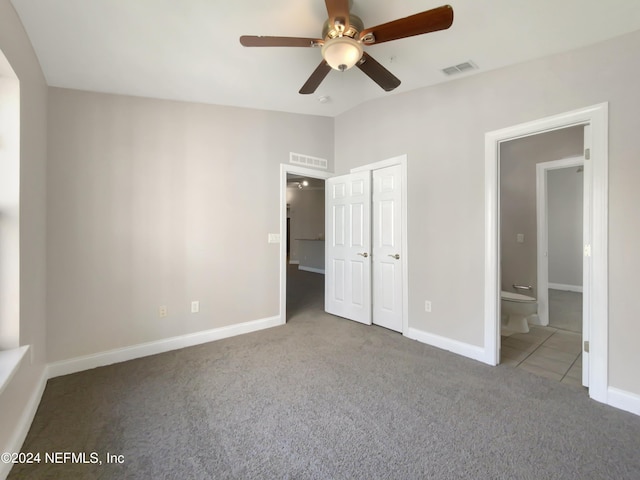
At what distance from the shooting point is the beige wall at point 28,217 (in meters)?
1.54

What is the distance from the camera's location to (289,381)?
2312mm

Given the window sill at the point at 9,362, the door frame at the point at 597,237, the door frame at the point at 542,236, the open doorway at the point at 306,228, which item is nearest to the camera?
the window sill at the point at 9,362

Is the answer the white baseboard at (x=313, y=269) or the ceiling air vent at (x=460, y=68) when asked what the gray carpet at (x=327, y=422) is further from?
the white baseboard at (x=313, y=269)

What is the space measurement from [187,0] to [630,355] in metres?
3.75

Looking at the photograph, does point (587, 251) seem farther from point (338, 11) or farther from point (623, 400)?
point (338, 11)

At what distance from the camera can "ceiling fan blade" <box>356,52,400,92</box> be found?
6.35 feet

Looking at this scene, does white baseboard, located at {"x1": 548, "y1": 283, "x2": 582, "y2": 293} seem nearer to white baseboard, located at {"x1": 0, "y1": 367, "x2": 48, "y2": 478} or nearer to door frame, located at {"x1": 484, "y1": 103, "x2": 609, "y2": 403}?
door frame, located at {"x1": 484, "y1": 103, "x2": 609, "y2": 403}

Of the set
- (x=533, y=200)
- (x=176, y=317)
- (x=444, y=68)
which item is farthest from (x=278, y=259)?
(x=533, y=200)

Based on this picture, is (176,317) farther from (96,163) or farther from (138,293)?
(96,163)

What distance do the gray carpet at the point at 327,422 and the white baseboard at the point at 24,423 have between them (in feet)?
0.18

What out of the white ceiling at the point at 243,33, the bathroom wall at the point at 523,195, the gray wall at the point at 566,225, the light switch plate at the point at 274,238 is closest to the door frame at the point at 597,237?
the white ceiling at the point at 243,33

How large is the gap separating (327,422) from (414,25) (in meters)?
2.44

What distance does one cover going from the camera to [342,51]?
174 cm

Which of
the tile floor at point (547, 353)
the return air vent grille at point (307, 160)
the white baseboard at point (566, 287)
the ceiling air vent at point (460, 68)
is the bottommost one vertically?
the tile floor at point (547, 353)
